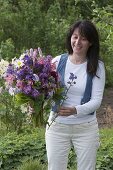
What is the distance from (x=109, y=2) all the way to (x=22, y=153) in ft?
25.4

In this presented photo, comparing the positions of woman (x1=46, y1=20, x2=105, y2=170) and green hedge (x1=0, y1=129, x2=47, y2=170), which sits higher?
woman (x1=46, y1=20, x2=105, y2=170)

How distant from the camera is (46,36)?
11711mm

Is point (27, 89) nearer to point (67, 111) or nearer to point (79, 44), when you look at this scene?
point (67, 111)

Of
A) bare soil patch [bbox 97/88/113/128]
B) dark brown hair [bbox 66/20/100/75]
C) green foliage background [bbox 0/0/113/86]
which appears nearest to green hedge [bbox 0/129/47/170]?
bare soil patch [bbox 97/88/113/128]

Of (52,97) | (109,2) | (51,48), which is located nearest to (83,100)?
(52,97)

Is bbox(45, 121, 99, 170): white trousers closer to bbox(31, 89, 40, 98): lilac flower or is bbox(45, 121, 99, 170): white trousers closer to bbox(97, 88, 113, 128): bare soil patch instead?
bbox(31, 89, 40, 98): lilac flower

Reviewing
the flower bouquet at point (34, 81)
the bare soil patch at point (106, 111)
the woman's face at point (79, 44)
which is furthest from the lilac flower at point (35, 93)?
the bare soil patch at point (106, 111)

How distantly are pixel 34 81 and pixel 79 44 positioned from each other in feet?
1.59

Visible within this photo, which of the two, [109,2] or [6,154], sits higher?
[109,2]

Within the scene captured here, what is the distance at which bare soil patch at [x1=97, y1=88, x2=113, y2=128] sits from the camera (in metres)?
8.09

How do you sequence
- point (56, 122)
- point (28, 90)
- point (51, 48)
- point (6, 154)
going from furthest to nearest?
point (51, 48)
point (6, 154)
point (56, 122)
point (28, 90)

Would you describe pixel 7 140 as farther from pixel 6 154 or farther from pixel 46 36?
pixel 46 36

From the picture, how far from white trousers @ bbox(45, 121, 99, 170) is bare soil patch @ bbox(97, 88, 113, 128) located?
3.81 m

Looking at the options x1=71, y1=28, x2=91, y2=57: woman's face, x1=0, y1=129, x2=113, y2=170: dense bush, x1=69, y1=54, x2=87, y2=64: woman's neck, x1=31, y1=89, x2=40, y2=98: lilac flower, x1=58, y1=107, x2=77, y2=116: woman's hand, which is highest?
x1=71, y1=28, x2=91, y2=57: woman's face
